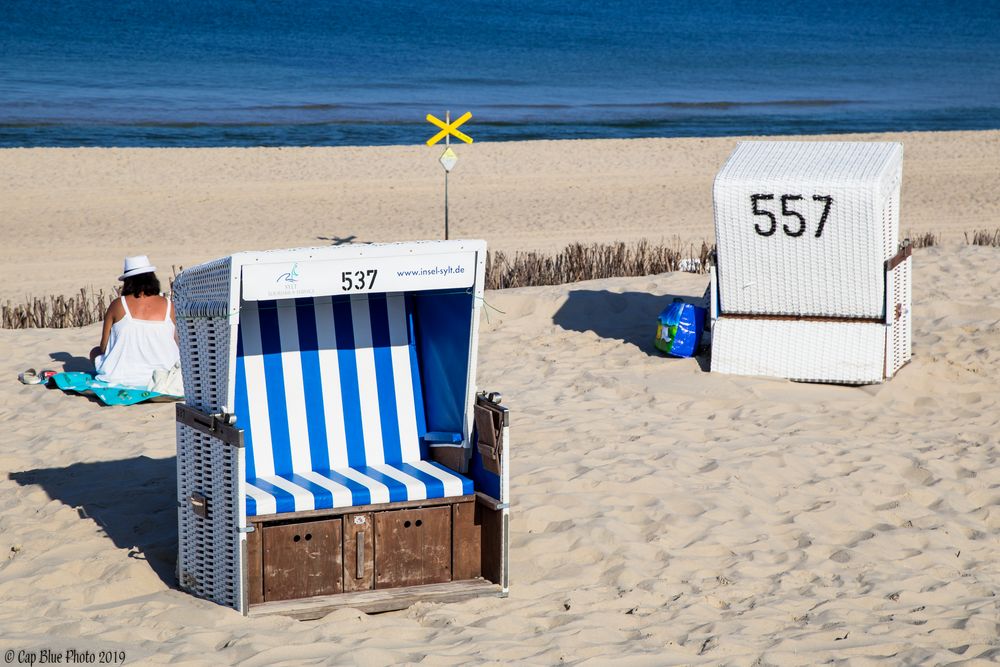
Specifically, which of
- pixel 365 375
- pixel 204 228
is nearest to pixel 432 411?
Result: pixel 365 375

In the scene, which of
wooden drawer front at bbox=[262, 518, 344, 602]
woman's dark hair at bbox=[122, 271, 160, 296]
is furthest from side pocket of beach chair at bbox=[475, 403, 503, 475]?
woman's dark hair at bbox=[122, 271, 160, 296]

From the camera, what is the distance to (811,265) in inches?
305

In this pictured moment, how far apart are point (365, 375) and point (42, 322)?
577cm

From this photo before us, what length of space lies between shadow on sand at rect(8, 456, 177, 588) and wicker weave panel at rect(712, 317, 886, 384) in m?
3.77

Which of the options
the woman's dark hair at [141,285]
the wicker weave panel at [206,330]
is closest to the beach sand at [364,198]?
the woman's dark hair at [141,285]

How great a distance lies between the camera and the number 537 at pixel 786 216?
24.8 ft

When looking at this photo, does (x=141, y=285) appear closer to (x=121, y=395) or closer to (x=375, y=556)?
(x=121, y=395)

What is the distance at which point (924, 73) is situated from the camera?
53062mm

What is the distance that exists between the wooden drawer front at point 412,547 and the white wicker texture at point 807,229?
3.70m

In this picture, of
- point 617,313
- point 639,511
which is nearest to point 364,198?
point 617,313

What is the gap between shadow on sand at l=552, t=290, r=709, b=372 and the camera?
365 inches

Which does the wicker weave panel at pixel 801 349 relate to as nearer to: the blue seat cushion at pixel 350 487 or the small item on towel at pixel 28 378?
the blue seat cushion at pixel 350 487

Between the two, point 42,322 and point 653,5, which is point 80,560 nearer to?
point 42,322

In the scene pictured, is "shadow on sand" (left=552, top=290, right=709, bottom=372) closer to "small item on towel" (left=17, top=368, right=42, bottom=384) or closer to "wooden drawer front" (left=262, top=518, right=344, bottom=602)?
"small item on towel" (left=17, top=368, right=42, bottom=384)
